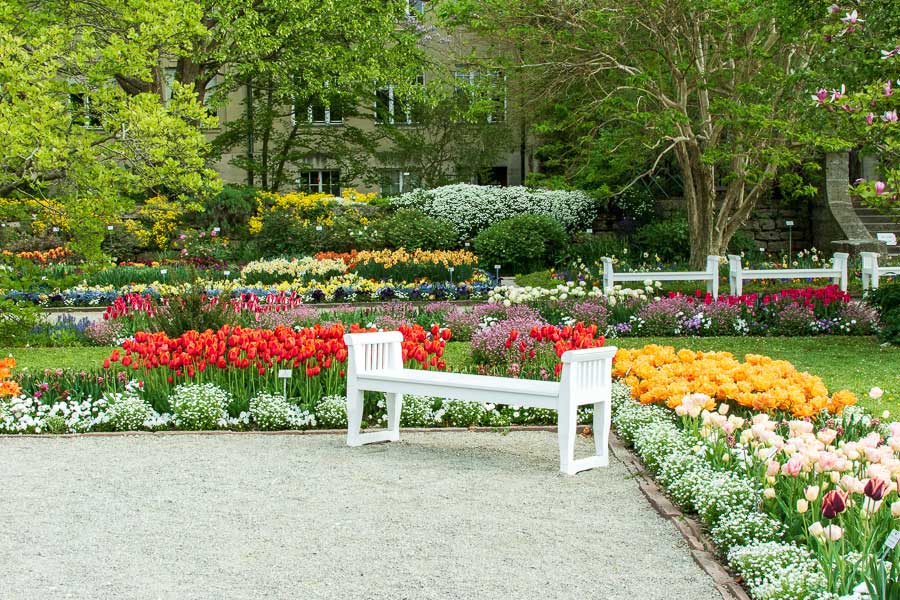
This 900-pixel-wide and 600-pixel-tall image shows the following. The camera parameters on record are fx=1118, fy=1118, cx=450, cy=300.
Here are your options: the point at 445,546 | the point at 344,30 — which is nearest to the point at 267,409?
the point at 445,546

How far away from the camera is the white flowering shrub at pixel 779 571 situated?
12.3 ft

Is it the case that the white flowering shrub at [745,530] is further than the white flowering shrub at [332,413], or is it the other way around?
the white flowering shrub at [332,413]

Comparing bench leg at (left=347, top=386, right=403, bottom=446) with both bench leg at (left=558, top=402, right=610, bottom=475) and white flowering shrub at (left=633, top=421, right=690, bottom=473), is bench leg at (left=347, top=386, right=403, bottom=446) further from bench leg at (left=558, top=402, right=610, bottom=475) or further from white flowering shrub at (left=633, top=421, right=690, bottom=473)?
white flowering shrub at (left=633, top=421, right=690, bottom=473)

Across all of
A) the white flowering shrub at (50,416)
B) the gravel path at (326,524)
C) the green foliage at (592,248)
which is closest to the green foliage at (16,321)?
the white flowering shrub at (50,416)

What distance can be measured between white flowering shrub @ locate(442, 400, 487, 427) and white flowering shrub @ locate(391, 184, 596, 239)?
15.4 m

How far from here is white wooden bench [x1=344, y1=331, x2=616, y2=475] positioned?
→ 625 cm

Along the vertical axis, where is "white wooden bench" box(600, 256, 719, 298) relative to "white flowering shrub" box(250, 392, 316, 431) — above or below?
above

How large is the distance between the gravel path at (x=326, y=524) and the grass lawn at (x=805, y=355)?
10.4 ft

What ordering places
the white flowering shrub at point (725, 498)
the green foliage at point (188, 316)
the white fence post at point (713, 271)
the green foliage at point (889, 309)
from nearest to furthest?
the white flowering shrub at point (725, 498) → the green foliage at point (188, 316) → the green foliage at point (889, 309) → the white fence post at point (713, 271)

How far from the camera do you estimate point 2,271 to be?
429 inches

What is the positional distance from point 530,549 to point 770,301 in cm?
889

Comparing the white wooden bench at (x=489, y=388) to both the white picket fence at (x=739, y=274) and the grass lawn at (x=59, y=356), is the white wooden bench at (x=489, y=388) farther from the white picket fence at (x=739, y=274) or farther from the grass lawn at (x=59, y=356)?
the white picket fence at (x=739, y=274)

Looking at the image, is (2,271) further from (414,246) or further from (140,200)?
(140,200)

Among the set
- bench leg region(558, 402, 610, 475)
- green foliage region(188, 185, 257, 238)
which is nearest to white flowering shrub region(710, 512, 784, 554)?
bench leg region(558, 402, 610, 475)
